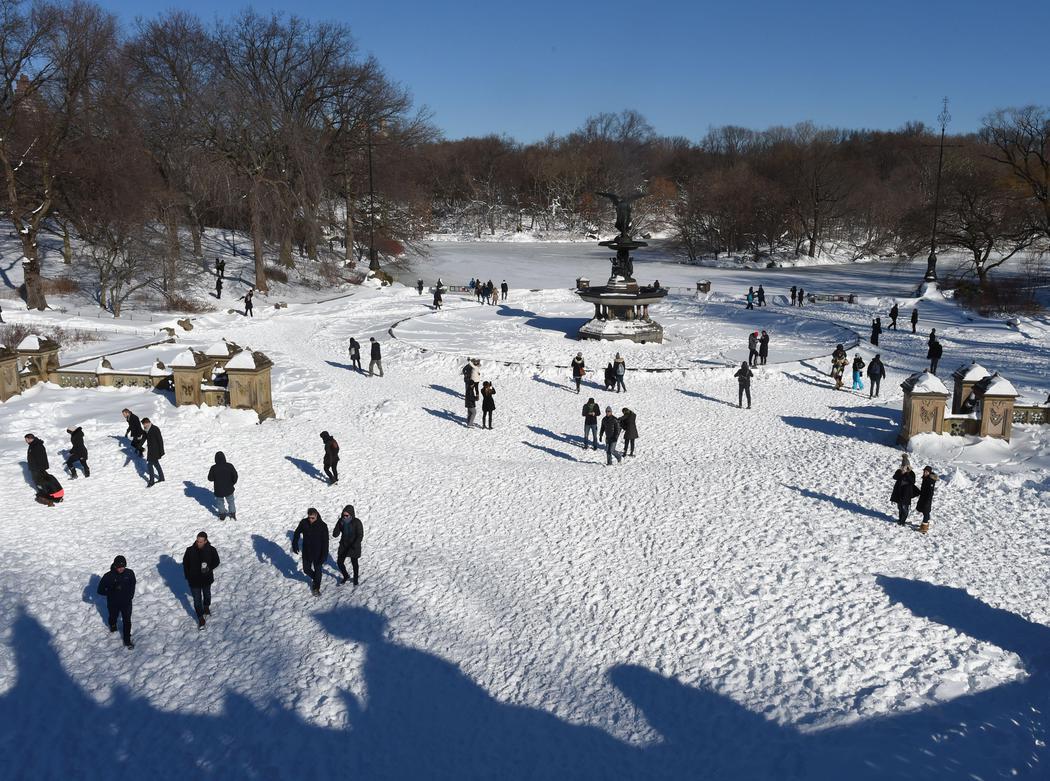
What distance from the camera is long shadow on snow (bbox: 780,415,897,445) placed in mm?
15484

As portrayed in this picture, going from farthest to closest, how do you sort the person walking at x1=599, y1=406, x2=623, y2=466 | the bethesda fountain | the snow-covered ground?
the bethesda fountain, the person walking at x1=599, y1=406, x2=623, y2=466, the snow-covered ground

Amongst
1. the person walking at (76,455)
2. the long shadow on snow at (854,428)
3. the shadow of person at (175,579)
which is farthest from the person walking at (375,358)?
the shadow of person at (175,579)

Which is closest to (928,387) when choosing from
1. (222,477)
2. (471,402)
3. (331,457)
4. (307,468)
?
(471,402)

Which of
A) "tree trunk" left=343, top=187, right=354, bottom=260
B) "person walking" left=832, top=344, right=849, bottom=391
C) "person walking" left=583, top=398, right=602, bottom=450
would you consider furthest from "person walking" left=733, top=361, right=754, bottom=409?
"tree trunk" left=343, top=187, right=354, bottom=260

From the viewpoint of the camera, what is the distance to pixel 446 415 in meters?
17.3

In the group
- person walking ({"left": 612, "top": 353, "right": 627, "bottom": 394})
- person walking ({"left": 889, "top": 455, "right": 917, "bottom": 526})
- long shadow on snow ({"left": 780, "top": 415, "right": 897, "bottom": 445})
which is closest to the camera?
person walking ({"left": 889, "top": 455, "right": 917, "bottom": 526})

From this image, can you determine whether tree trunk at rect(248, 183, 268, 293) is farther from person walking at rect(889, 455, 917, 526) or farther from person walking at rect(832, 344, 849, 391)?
person walking at rect(889, 455, 917, 526)

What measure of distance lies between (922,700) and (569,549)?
463 centimetres

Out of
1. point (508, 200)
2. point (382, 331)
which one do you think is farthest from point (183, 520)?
point (508, 200)

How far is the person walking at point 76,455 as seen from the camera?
12.1m

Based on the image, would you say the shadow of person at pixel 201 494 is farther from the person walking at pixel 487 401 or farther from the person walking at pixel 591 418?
the person walking at pixel 591 418

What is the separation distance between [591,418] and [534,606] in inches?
242

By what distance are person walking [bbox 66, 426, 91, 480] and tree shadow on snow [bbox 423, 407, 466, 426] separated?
7.14m

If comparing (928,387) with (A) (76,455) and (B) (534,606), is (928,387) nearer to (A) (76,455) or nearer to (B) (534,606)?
(B) (534,606)
